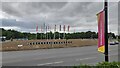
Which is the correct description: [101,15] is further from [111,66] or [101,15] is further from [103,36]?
[111,66]

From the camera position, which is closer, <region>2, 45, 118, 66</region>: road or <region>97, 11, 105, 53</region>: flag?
<region>97, 11, 105, 53</region>: flag

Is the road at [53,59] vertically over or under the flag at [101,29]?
under

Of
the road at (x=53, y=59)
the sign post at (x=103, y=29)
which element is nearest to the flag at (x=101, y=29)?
the sign post at (x=103, y=29)

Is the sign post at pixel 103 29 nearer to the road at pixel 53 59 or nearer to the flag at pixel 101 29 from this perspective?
the flag at pixel 101 29

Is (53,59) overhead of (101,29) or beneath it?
beneath

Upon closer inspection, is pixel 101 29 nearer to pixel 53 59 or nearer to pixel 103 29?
pixel 103 29

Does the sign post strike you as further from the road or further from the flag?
the road

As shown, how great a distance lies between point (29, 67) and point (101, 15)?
17.1ft

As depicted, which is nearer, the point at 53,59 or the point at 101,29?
the point at 101,29

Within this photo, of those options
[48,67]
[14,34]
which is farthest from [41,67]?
[14,34]

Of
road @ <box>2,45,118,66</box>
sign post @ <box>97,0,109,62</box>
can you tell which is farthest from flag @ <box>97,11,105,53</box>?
road @ <box>2,45,118,66</box>

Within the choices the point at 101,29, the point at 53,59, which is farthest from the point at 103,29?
the point at 53,59

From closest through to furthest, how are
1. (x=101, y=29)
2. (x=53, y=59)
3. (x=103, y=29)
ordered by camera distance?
(x=103, y=29) → (x=101, y=29) → (x=53, y=59)

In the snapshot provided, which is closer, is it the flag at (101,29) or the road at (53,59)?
the flag at (101,29)
